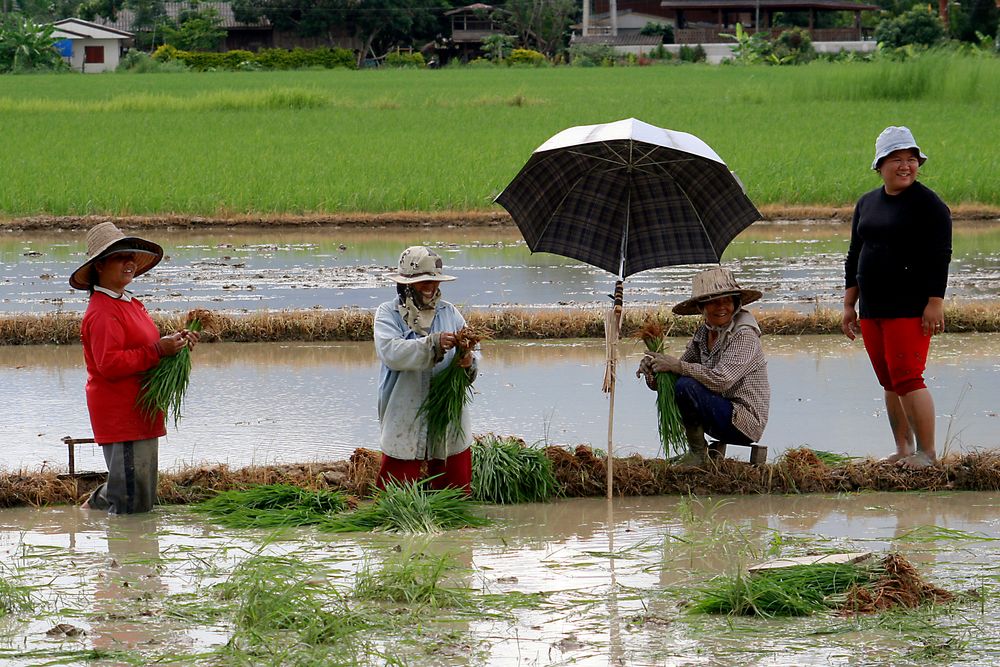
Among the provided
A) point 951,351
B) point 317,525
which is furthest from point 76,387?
point 951,351

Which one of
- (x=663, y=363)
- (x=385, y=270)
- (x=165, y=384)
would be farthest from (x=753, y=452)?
(x=385, y=270)

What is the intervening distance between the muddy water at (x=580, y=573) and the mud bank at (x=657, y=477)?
94 millimetres

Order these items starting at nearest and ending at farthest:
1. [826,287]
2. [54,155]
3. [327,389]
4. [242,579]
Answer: [242,579] < [327,389] < [826,287] < [54,155]

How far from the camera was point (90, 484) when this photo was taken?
572 centimetres

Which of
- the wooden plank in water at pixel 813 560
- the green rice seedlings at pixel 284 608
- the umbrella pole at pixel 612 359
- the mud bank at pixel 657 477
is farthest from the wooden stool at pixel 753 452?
the green rice seedlings at pixel 284 608

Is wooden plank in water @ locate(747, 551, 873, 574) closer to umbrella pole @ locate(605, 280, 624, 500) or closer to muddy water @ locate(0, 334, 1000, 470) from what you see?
umbrella pole @ locate(605, 280, 624, 500)

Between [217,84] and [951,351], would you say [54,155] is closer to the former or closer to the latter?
[951,351]

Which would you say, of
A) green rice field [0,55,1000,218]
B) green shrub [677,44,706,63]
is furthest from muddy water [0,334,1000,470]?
green shrub [677,44,706,63]

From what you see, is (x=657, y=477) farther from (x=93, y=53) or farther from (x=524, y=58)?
(x=93, y=53)

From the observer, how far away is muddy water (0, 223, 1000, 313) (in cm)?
1029

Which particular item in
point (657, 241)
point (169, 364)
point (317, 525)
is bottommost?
point (317, 525)

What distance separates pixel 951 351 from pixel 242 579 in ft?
18.7

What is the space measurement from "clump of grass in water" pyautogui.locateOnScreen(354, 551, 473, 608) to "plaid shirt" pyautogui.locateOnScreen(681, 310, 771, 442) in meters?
1.85

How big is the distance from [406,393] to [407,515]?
54cm
